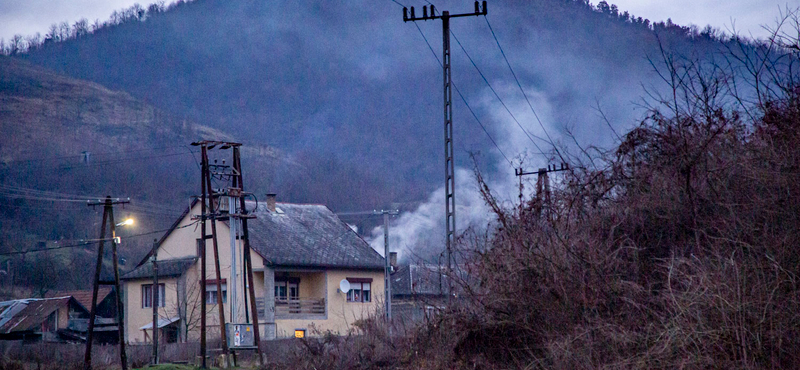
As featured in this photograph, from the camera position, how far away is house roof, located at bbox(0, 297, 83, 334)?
2004 inches

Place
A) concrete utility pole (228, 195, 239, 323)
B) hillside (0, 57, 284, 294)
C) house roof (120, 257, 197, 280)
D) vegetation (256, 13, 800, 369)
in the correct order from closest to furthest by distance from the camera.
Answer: vegetation (256, 13, 800, 369) < concrete utility pole (228, 195, 239, 323) < house roof (120, 257, 197, 280) < hillside (0, 57, 284, 294)

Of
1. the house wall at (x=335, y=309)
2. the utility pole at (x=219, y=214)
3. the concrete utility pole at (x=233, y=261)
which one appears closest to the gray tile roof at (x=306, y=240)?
the house wall at (x=335, y=309)

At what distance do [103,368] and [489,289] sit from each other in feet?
87.0

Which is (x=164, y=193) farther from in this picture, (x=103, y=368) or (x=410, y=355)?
(x=410, y=355)

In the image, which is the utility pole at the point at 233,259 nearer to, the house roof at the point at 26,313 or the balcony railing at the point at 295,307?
the balcony railing at the point at 295,307

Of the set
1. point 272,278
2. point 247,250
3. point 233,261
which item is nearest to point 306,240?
point 272,278

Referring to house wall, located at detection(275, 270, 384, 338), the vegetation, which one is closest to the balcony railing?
house wall, located at detection(275, 270, 384, 338)

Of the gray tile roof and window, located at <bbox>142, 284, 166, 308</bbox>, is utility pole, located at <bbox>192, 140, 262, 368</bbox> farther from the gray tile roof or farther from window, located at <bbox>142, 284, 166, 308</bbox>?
window, located at <bbox>142, 284, 166, 308</bbox>

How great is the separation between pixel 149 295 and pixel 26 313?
935cm

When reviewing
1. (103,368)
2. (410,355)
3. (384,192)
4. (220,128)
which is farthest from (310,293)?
(220,128)

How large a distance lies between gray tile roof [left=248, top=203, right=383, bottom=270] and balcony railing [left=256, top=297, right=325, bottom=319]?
2.12 meters

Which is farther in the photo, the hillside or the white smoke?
the hillside

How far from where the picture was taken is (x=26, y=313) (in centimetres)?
5219

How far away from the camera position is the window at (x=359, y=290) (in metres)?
48.1
